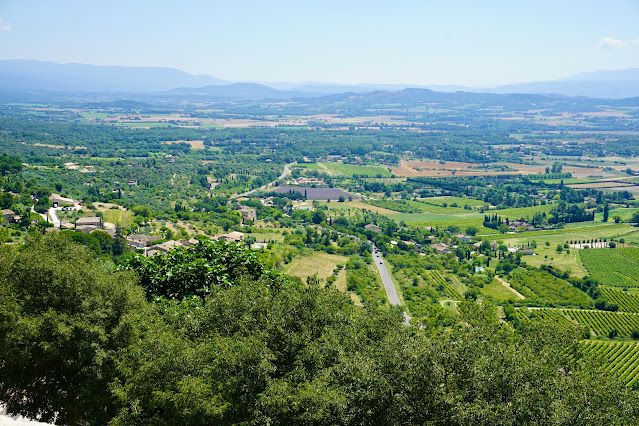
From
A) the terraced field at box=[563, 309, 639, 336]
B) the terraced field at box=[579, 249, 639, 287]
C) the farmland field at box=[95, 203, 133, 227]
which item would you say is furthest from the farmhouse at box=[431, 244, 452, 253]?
the farmland field at box=[95, 203, 133, 227]

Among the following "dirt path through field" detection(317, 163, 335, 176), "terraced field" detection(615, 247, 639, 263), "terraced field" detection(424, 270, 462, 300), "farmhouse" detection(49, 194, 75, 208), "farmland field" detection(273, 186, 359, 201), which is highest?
"farmhouse" detection(49, 194, 75, 208)

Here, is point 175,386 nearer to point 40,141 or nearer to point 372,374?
point 372,374

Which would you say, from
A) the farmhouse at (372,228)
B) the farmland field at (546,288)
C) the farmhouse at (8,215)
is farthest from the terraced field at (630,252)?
the farmhouse at (8,215)

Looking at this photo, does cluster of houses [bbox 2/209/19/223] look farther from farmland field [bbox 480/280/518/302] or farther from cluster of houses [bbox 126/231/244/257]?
farmland field [bbox 480/280/518/302]

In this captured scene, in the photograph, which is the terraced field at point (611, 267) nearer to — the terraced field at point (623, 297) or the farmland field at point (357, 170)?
the terraced field at point (623, 297)

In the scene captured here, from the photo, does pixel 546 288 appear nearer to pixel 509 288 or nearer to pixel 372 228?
pixel 509 288

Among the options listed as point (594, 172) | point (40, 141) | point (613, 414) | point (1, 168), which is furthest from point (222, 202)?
point (594, 172)

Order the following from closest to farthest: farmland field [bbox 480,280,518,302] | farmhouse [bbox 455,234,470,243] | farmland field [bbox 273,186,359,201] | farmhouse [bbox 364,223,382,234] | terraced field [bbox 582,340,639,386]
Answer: terraced field [bbox 582,340,639,386], farmland field [bbox 480,280,518,302], farmhouse [bbox 455,234,470,243], farmhouse [bbox 364,223,382,234], farmland field [bbox 273,186,359,201]
